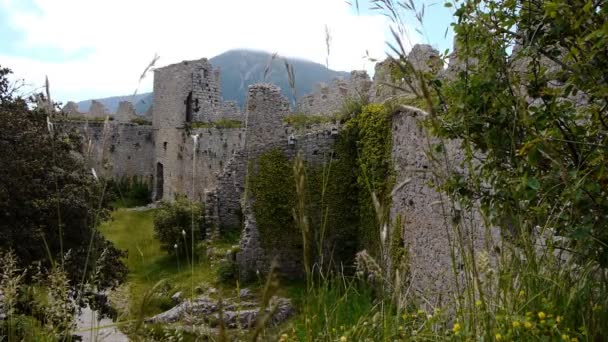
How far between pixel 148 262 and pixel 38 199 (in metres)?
7.81

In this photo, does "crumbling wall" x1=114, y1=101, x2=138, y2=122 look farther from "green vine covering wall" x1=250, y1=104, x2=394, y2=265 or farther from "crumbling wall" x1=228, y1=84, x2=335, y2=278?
"green vine covering wall" x1=250, y1=104, x2=394, y2=265

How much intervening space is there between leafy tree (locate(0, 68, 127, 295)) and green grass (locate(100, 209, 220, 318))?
0.79 metres

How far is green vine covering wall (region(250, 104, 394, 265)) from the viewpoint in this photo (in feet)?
36.6

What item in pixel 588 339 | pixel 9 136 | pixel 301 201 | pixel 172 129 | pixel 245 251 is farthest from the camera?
pixel 172 129

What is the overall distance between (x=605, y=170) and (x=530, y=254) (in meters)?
0.61

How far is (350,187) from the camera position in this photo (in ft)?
42.0

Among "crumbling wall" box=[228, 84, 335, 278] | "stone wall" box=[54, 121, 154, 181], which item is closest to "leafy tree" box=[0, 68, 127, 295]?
"crumbling wall" box=[228, 84, 335, 278]

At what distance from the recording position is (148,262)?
55.6 ft

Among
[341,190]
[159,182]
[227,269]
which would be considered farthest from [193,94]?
[341,190]

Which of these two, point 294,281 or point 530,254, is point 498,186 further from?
point 294,281

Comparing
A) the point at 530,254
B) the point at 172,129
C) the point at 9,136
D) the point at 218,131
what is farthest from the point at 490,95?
the point at 172,129

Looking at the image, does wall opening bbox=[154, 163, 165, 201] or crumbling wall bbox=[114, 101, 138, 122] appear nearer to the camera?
wall opening bbox=[154, 163, 165, 201]

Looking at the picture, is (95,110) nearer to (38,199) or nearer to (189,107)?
(189,107)

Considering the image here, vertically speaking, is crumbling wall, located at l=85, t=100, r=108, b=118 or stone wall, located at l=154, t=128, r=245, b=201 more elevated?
crumbling wall, located at l=85, t=100, r=108, b=118
